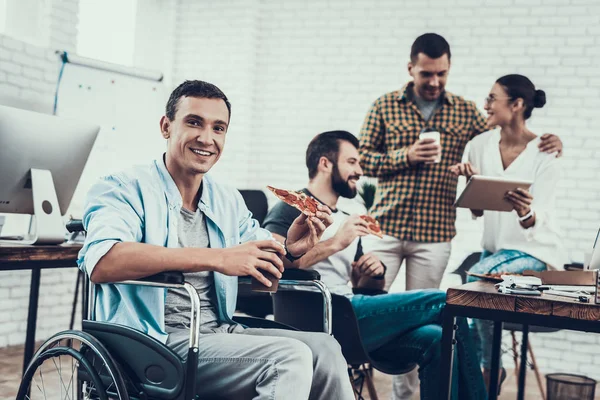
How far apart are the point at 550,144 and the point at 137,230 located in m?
1.93

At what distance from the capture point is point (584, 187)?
192 inches

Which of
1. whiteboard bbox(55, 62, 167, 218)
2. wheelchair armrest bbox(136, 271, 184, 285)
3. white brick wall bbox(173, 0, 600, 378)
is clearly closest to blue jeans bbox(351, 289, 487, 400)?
wheelchair armrest bbox(136, 271, 184, 285)

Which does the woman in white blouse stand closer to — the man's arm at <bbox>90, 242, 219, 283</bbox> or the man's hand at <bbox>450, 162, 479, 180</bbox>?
the man's hand at <bbox>450, 162, 479, 180</bbox>

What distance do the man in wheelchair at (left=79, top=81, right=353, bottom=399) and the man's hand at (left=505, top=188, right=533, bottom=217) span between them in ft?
2.98

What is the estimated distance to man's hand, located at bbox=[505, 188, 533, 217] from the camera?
274cm

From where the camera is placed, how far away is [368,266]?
2809 millimetres

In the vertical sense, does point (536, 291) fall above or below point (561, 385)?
above

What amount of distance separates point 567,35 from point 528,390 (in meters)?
2.41

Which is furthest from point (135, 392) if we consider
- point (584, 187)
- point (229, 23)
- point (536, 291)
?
point (229, 23)

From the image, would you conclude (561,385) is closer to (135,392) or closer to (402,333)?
(402,333)

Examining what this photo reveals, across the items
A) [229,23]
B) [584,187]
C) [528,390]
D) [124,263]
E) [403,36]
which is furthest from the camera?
[229,23]

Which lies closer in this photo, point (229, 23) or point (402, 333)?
point (402, 333)

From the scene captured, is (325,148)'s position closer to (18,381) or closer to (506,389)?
(18,381)

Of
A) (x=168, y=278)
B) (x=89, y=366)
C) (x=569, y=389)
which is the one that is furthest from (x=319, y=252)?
(x=569, y=389)
